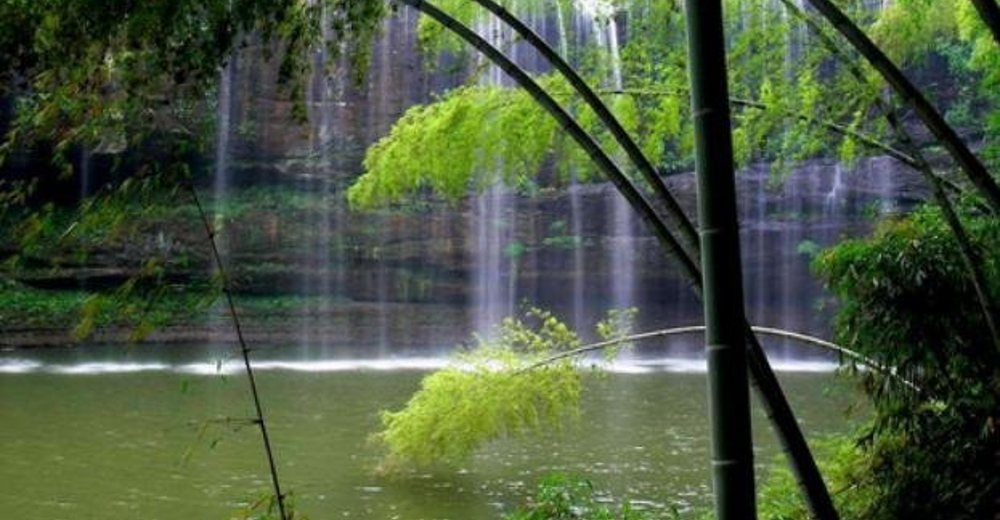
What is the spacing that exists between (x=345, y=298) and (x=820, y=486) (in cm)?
2025

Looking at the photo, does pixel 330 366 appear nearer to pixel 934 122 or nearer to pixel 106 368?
pixel 106 368

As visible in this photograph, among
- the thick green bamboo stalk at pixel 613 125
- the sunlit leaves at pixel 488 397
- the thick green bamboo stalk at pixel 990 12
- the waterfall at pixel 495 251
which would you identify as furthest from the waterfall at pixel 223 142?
the thick green bamboo stalk at pixel 990 12

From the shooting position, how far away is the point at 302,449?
912 centimetres

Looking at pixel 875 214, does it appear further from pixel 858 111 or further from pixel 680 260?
pixel 680 260

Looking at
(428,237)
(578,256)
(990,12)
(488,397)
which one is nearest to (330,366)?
(428,237)

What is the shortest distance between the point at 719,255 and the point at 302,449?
7649mm

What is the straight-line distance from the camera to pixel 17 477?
780cm

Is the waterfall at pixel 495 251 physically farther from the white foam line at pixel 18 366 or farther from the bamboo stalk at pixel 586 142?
the bamboo stalk at pixel 586 142

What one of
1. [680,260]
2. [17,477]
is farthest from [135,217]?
[17,477]

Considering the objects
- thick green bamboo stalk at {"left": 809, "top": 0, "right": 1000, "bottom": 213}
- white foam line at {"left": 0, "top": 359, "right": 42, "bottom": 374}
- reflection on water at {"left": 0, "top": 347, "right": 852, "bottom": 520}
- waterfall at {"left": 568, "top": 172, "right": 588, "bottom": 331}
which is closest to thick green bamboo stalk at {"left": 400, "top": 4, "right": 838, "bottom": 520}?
thick green bamboo stalk at {"left": 809, "top": 0, "right": 1000, "bottom": 213}

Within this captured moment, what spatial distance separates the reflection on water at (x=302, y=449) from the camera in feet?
23.2

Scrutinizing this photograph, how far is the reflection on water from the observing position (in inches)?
279

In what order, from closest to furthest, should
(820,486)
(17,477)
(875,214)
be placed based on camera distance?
(820,486) → (875,214) → (17,477)

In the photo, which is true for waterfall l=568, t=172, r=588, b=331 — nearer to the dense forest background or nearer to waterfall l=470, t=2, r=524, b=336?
waterfall l=470, t=2, r=524, b=336
